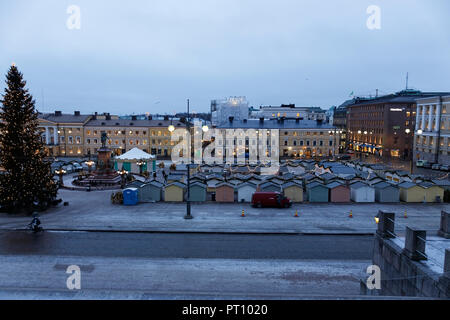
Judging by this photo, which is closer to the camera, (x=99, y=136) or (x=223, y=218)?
(x=223, y=218)

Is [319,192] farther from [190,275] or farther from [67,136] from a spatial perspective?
[67,136]

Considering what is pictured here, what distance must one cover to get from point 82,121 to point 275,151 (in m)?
43.9

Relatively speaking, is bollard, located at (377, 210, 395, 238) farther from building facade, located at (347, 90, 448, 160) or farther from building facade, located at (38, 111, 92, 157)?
building facade, located at (38, 111, 92, 157)

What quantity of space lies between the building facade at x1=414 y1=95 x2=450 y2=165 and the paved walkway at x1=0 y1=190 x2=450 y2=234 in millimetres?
40493

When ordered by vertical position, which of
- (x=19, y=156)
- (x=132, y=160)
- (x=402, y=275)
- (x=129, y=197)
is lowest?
(x=129, y=197)

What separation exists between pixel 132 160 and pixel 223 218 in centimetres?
2585

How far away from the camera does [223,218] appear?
A: 23.9 meters

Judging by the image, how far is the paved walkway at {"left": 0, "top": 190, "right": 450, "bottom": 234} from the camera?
21.4 meters

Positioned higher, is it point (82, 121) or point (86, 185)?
point (82, 121)

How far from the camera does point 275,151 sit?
233 feet

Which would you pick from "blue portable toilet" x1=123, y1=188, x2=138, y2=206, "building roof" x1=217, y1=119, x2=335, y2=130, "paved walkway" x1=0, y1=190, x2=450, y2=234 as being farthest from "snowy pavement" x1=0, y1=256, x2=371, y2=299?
"building roof" x1=217, y1=119, x2=335, y2=130

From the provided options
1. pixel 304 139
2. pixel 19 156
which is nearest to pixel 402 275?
pixel 19 156
